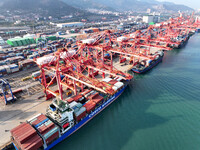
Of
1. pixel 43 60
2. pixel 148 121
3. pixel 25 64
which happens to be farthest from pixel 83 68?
pixel 148 121

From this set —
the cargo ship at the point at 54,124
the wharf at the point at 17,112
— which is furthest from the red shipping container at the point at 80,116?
the wharf at the point at 17,112

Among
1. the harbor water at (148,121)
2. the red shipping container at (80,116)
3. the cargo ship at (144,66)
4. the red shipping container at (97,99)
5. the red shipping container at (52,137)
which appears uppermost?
the cargo ship at (144,66)

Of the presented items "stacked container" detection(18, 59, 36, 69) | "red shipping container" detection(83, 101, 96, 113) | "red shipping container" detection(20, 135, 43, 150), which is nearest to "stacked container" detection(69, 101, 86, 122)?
"red shipping container" detection(83, 101, 96, 113)

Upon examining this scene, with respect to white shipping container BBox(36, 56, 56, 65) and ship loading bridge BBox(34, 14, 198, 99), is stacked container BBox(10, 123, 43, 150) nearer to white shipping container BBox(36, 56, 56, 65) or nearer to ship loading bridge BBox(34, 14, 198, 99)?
ship loading bridge BBox(34, 14, 198, 99)

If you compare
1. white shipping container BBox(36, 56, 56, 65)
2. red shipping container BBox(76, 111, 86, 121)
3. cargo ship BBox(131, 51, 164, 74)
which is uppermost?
white shipping container BBox(36, 56, 56, 65)

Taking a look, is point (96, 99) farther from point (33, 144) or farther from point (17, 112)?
point (17, 112)

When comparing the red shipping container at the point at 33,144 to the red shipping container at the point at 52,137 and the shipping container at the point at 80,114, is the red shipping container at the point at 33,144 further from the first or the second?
the shipping container at the point at 80,114

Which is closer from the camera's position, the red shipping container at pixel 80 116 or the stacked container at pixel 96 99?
the red shipping container at pixel 80 116

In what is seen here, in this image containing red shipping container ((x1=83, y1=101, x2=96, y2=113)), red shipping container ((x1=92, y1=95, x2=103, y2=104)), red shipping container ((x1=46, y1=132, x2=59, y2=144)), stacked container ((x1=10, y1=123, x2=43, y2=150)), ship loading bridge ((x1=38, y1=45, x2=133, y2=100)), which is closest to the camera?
stacked container ((x1=10, y1=123, x2=43, y2=150))
